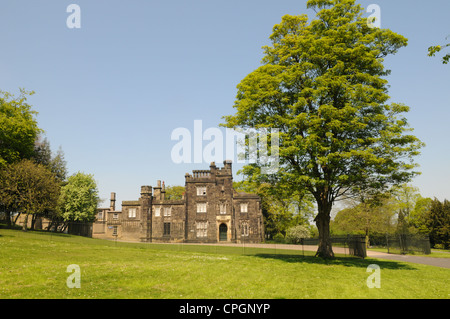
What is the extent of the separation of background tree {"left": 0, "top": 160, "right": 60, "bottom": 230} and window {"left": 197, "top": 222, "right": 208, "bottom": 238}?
2525cm

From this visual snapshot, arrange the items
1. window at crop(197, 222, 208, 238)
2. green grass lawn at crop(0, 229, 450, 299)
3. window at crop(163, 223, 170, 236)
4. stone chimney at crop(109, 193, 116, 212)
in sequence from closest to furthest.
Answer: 1. green grass lawn at crop(0, 229, 450, 299)
2. window at crop(197, 222, 208, 238)
3. window at crop(163, 223, 170, 236)
4. stone chimney at crop(109, 193, 116, 212)

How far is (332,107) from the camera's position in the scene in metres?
21.4

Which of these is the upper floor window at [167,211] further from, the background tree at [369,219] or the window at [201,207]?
the background tree at [369,219]

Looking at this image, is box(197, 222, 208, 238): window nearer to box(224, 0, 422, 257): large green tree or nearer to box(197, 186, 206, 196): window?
box(197, 186, 206, 196): window

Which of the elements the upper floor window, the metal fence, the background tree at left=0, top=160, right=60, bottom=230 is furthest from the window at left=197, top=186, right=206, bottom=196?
the metal fence

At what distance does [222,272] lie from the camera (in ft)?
55.7

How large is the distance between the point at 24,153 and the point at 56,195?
963cm

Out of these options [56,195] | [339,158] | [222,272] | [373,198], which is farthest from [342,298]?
[56,195]

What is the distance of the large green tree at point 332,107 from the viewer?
21.9 metres

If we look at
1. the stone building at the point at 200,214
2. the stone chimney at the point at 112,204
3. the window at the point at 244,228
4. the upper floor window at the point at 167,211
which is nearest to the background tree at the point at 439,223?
the stone building at the point at 200,214

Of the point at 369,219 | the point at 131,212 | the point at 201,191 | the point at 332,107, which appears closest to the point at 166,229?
the point at 131,212

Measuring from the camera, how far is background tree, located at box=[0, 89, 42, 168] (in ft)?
136

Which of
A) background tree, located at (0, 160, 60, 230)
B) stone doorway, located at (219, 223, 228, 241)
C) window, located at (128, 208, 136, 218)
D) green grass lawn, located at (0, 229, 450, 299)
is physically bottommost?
stone doorway, located at (219, 223, 228, 241)

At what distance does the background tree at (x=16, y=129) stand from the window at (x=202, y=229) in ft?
98.8
